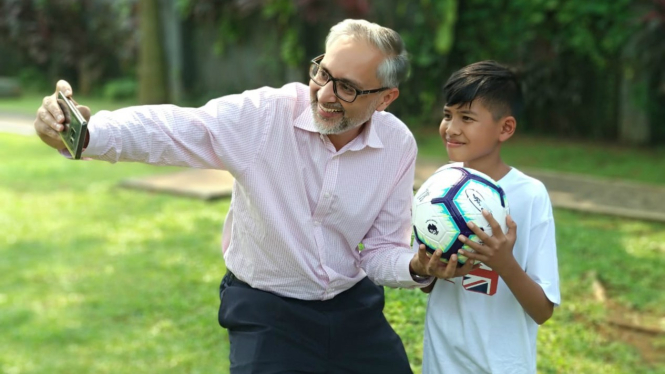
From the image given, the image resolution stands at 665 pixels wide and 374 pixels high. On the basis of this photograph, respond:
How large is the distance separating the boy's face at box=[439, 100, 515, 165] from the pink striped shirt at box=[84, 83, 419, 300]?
0.37 m

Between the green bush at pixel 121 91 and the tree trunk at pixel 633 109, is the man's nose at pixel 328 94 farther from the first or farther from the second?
the green bush at pixel 121 91

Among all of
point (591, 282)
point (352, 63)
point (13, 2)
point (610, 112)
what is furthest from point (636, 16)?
point (13, 2)

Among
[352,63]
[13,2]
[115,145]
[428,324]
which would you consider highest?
[352,63]

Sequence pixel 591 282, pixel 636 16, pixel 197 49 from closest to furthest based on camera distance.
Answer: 1. pixel 591 282
2. pixel 636 16
3. pixel 197 49

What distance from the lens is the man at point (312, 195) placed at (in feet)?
8.96

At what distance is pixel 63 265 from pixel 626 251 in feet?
12.6

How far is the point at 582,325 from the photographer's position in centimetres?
457

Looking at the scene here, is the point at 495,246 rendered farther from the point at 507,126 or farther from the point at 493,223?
the point at 507,126

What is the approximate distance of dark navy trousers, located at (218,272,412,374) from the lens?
9.05 feet

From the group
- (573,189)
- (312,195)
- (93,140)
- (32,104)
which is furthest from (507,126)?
(32,104)

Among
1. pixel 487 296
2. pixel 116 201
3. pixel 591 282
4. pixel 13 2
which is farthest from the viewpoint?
pixel 13 2

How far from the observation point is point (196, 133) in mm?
2748

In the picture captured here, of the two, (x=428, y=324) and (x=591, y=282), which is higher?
(x=428, y=324)

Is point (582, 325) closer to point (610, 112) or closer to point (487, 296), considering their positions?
point (487, 296)
